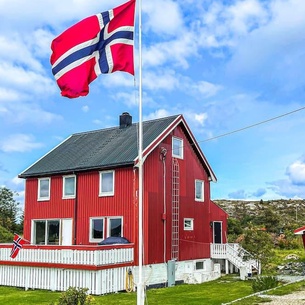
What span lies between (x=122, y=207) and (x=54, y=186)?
16.9 feet

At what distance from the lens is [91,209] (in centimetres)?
2481

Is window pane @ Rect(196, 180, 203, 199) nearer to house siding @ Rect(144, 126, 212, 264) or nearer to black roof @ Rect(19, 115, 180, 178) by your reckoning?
house siding @ Rect(144, 126, 212, 264)

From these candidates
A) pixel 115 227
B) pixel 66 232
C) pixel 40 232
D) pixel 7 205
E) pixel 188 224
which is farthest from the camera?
pixel 7 205

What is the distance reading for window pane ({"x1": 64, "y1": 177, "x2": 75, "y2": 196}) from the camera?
25.9 metres

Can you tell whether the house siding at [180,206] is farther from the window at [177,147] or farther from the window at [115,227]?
the window at [115,227]

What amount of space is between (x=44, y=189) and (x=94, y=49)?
16181 millimetres

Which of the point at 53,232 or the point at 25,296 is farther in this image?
the point at 53,232

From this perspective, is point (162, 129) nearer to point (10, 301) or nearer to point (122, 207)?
point (122, 207)

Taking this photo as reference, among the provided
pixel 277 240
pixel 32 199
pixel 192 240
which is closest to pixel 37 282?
pixel 32 199

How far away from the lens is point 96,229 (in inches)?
971

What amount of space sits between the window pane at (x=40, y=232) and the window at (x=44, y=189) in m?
1.51

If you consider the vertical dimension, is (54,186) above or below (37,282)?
above

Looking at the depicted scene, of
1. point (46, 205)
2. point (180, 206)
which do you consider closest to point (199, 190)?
point (180, 206)

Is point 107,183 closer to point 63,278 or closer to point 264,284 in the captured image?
point 63,278
